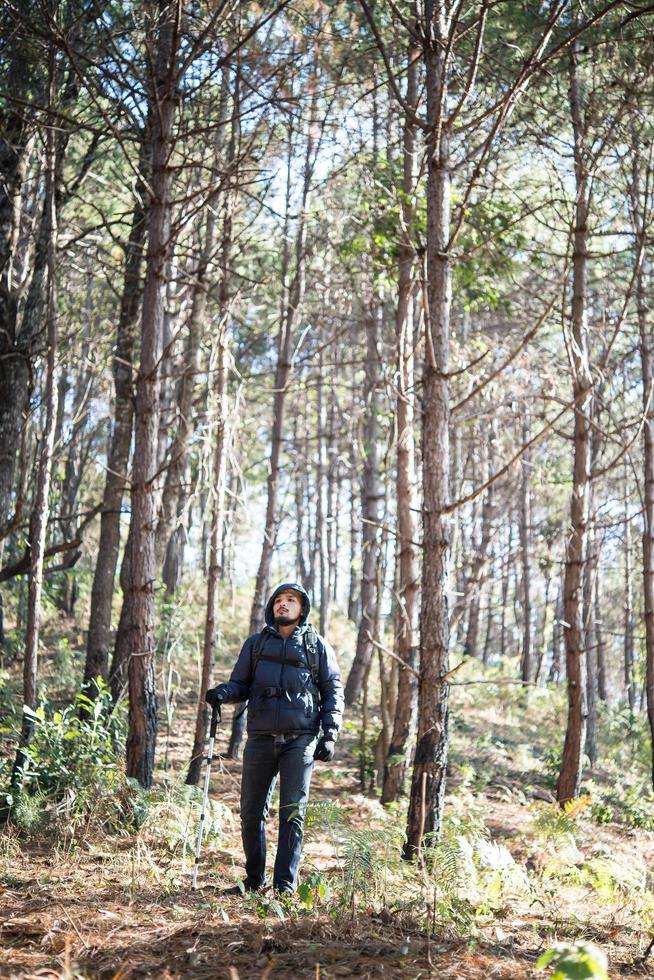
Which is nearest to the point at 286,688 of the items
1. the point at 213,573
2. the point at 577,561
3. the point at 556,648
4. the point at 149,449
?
the point at 149,449

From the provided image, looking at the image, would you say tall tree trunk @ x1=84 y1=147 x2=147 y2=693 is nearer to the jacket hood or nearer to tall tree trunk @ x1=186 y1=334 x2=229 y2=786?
tall tree trunk @ x1=186 y1=334 x2=229 y2=786

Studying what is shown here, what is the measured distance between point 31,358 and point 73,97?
10.2 feet

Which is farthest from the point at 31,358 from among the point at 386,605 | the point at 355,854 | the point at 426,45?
the point at 386,605

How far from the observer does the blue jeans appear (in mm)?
5188

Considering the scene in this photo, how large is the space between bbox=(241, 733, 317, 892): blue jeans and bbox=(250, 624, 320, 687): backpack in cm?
→ 42

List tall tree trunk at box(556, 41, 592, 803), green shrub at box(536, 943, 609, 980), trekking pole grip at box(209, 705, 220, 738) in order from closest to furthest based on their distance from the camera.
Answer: green shrub at box(536, 943, 609, 980) < trekking pole grip at box(209, 705, 220, 738) < tall tree trunk at box(556, 41, 592, 803)

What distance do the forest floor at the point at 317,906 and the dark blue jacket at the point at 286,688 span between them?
2.48 ft

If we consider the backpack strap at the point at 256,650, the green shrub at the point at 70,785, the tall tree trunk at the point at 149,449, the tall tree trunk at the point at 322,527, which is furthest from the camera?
the tall tree trunk at the point at 322,527

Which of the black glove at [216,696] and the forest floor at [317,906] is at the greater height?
the black glove at [216,696]

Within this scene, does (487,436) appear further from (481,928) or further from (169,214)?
(481,928)

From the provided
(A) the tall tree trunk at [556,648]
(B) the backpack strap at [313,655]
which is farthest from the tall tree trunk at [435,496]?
(A) the tall tree trunk at [556,648]

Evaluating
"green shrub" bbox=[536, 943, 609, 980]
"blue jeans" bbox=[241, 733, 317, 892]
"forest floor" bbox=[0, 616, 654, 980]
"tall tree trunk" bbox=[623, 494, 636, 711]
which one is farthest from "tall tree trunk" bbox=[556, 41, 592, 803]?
"tall tree trunk" bbox=[623, 494, 636, 711]

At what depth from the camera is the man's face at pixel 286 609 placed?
5.71m

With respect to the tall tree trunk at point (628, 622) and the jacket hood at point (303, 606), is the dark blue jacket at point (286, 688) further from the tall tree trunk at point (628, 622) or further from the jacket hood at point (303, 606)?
the tall tree trunk at point (628, 622)
